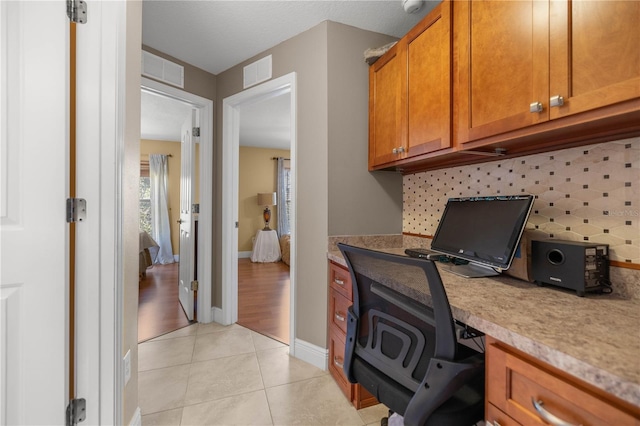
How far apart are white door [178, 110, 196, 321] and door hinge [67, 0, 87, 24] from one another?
5.25 ft

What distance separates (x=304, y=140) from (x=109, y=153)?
121 cm

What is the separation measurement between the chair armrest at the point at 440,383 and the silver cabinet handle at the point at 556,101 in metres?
0.85

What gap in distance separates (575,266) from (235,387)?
1813mm

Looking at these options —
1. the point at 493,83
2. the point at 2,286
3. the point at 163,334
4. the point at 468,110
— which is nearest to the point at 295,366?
the point at 163,334

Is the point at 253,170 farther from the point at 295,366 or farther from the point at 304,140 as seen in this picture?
the point at 295,366

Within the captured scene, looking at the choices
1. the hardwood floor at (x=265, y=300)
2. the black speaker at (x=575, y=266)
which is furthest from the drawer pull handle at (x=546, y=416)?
the hardwood floor at (x=265, y=300)

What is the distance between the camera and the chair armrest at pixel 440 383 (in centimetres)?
73

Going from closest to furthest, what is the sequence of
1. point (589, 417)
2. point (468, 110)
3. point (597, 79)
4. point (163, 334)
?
point (589, 417) < point (597, 79) < point (468, 110) < point (163, 334)

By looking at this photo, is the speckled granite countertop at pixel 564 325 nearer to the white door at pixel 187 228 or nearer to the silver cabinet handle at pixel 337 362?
the silver cabinet handle at pixel 337 362

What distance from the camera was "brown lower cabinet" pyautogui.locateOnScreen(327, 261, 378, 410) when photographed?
1539 mm

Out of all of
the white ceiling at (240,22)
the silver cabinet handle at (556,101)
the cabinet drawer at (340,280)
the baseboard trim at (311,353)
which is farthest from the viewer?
the baseboard trim at (311,353)

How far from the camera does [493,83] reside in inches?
44.3

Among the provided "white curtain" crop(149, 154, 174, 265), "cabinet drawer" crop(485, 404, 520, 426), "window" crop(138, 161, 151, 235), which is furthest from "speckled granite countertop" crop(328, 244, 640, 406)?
"window" crop(138, 161, 151, 235)

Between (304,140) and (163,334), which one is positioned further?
(163,334)
